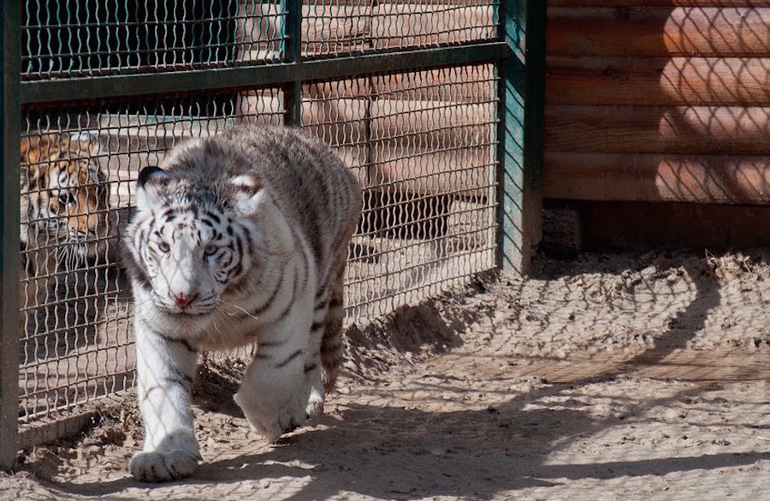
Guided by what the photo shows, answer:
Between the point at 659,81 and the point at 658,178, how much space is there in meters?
0.55

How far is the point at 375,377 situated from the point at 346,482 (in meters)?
1.51

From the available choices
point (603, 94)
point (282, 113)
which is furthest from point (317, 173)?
point (603, 94)

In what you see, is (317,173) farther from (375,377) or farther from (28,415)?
(28,415)

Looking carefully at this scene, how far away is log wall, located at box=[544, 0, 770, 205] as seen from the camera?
643cm

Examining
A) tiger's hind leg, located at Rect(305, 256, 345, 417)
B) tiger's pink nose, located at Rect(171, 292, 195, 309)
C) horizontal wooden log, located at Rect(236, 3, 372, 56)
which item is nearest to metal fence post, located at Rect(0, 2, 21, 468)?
tiger's pink nose, located at Rect(171, 292, 195, 309)

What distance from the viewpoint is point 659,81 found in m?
6.54

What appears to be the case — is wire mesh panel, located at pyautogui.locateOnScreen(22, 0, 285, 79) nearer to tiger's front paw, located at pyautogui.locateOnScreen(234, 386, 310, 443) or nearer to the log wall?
tiger's front paw, located at pyautogui.locateOnScreen(234, 386, 310, 443)

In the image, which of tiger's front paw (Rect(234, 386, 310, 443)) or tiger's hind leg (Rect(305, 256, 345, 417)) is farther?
tiger's hind leg (Rect(305, 256, 345, 417))

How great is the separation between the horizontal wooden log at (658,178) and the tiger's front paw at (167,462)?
367 cm

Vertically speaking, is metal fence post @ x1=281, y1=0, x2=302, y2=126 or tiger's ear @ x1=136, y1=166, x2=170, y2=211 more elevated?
metal fence post @ x1=281, y1=0, x2=302, y2=126

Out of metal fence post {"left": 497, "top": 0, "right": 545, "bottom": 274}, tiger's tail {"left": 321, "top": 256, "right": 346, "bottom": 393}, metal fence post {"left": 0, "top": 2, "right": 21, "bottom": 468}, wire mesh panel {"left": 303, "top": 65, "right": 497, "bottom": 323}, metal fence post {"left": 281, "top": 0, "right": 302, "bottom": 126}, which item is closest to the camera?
metal fence post {"left": 0, "top": 2, "right": 21, "bottom": 468}

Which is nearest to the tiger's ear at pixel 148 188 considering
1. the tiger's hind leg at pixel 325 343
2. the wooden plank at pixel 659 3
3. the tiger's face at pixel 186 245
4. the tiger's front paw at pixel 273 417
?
the tiger's face at pixel 186 245

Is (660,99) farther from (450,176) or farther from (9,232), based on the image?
(9,232)

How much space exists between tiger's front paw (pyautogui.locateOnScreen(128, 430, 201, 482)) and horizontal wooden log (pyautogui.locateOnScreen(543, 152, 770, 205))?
3672mm
